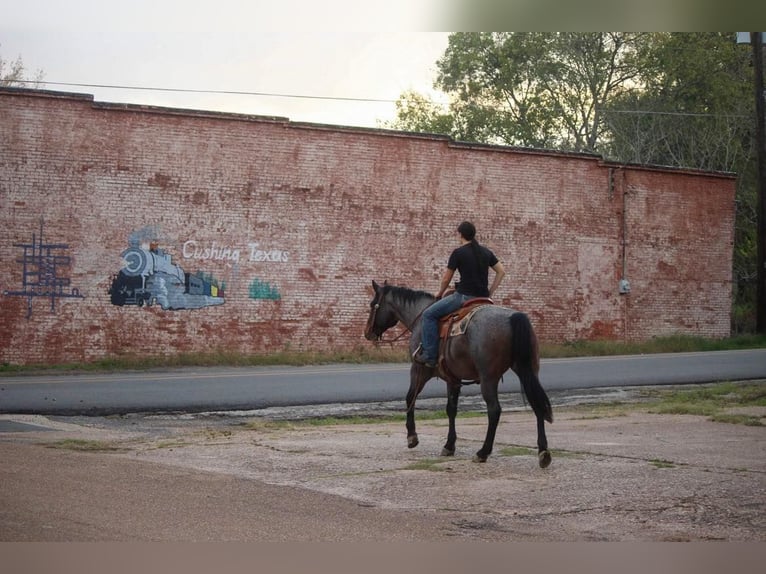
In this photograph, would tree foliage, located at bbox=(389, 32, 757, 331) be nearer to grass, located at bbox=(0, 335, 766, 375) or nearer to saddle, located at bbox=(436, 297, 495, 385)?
grass, located at bbox=(0, 335, 766, 375)

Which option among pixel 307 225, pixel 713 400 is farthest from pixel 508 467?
pixel 307 225

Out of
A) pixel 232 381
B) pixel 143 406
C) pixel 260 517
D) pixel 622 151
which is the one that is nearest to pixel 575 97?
pixel 622 151

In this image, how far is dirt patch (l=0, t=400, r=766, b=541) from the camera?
711cm

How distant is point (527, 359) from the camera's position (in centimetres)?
941

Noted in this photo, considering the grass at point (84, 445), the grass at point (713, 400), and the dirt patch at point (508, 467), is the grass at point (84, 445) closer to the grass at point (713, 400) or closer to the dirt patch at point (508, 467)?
the dirt patch at point (508, 467)

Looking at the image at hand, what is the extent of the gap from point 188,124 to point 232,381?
8.56 meters

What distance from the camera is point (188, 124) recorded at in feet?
79.9

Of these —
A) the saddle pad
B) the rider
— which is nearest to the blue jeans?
the rider

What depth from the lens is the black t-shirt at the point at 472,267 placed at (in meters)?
10.0

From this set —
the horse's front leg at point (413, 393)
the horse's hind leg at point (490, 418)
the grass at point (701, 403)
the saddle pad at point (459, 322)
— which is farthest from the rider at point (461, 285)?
the grass at point (701, 403)

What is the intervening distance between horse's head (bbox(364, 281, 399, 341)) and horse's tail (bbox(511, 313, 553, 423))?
92.8 inches

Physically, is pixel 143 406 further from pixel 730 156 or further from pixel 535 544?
pixel 730 156

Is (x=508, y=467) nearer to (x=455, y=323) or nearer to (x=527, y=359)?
(x=527, y=359)

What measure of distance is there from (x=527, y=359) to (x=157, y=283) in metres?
15.9
